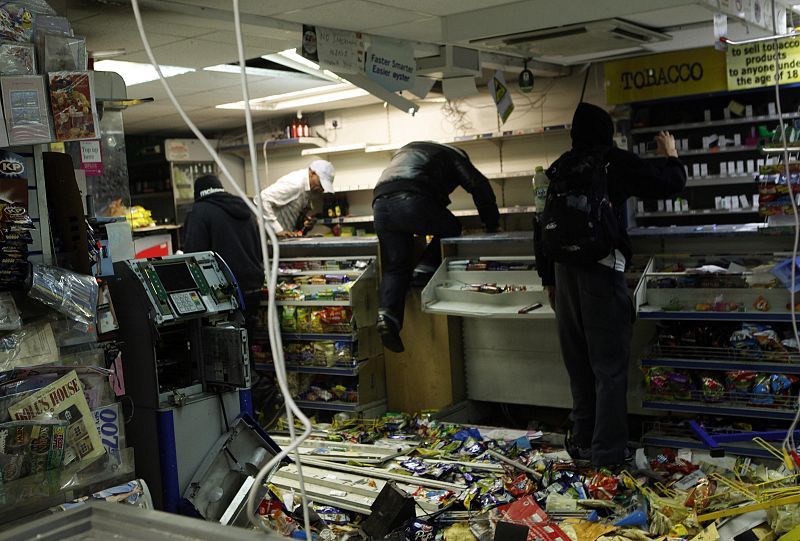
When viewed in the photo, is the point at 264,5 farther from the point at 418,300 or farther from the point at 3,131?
the point at 418,300

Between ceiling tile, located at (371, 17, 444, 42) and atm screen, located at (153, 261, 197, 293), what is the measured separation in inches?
86.0

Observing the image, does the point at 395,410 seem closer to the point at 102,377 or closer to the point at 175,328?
the point at 175,328

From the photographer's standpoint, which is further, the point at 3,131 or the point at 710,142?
the point at 710,142

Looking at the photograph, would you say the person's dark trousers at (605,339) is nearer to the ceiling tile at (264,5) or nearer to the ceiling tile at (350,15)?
the ceiling tile at (350,15)

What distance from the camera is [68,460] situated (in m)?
2.55

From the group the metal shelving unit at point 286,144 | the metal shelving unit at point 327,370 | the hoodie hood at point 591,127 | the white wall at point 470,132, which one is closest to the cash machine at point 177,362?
the metal shelving unit at point 327,370

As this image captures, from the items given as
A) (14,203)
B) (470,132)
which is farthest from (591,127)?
(470,132)

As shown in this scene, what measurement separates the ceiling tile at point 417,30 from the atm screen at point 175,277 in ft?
7.16

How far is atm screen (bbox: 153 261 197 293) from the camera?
14.0 ft

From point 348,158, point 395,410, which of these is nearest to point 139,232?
point 348,158

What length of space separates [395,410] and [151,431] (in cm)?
277

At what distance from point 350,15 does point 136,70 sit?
2.45m

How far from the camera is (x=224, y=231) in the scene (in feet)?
21.2

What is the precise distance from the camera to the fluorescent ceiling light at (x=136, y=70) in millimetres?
6426
